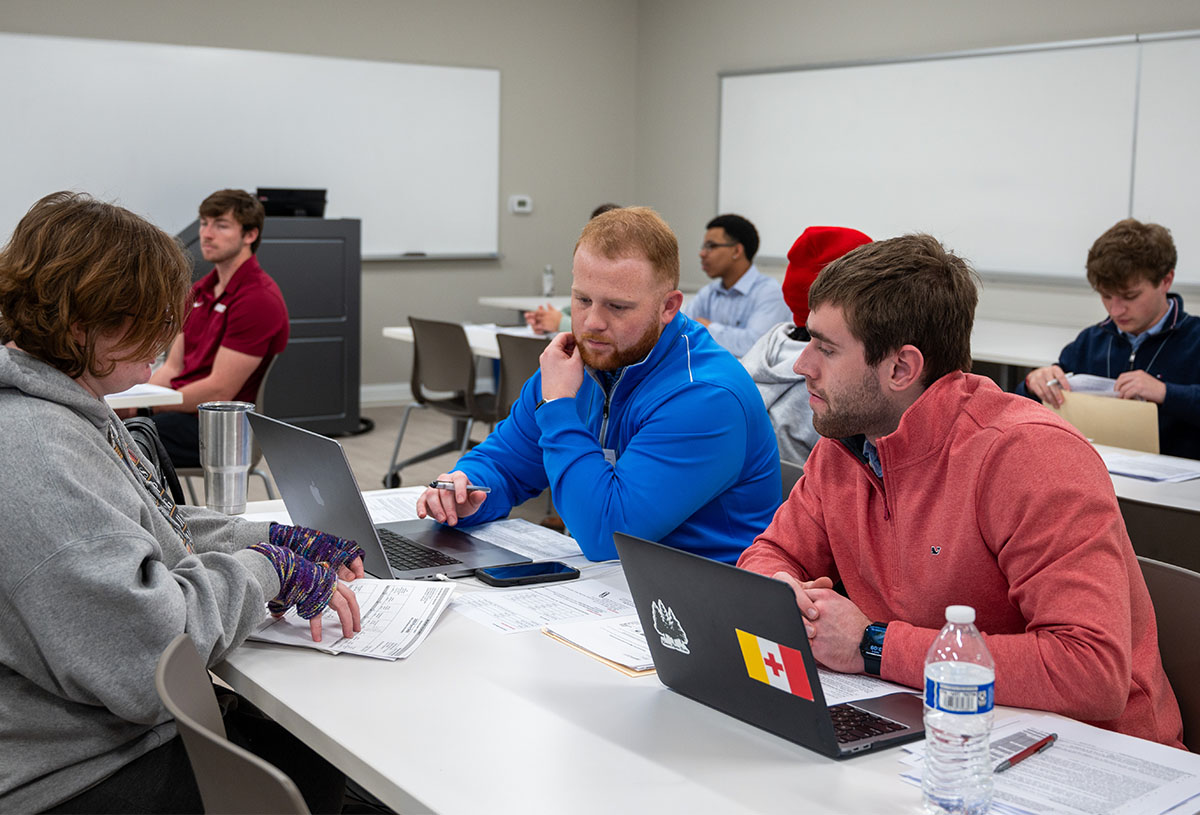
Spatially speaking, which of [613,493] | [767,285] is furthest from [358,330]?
[613,493]

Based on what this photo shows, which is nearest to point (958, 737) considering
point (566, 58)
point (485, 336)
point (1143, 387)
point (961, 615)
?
point (961, 615)

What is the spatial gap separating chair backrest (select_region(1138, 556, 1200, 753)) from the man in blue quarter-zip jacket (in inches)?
29.2

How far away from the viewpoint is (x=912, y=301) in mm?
1544


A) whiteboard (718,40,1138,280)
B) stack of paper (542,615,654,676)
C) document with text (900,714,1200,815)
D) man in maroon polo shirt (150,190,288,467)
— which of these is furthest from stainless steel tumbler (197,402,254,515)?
whiteboard (718,40,1138,280)

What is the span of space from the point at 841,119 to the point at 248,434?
5685mm

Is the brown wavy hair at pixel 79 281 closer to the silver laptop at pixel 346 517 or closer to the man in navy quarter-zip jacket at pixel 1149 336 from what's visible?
the silver laptop at pixel 346 517

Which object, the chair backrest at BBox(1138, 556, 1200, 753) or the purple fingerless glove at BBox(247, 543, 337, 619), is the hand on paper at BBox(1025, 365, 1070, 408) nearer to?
the chair backrest at BBox(1138, 556, 1200, 753)

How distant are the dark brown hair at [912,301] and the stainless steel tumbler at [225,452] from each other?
131 cm

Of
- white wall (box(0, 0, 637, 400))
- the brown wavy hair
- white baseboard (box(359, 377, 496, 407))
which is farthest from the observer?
white baseboard (box(359, 377, 496, 407))

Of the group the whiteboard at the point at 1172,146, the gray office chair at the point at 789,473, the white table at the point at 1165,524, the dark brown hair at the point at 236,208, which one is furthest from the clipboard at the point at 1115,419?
the dark brown hair at the point at 236,208

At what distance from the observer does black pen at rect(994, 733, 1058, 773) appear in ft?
3.99

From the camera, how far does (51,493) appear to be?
132 cm

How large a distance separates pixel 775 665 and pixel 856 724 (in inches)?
5.9

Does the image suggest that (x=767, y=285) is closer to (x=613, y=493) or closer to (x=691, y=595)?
(x=613, y=493)
